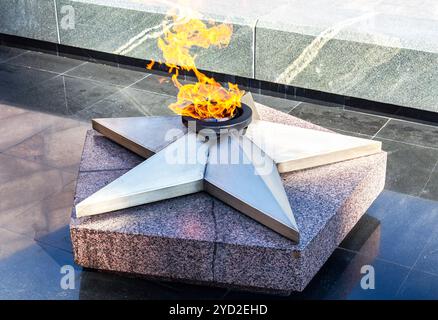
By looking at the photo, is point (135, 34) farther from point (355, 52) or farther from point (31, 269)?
point (31, 269)

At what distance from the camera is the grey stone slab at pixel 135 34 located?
7633 millimetres

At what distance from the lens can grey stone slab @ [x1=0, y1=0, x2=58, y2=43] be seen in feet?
28.1

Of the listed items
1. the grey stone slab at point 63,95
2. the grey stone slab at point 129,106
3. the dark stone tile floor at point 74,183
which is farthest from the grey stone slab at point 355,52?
the grey stone slab at point 63,95

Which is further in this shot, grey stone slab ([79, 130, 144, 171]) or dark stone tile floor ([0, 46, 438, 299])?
grey stone slab ([79, 130, 144, 171])

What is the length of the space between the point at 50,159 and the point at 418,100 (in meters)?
3.27

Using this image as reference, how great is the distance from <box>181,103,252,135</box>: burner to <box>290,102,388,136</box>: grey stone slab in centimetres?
175

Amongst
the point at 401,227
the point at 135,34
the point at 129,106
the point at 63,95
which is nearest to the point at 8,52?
the point at 63,95

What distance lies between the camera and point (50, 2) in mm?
8477

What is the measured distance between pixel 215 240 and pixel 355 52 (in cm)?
316

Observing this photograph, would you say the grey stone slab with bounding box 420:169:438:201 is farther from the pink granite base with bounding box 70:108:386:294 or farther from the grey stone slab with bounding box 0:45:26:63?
the grey stone slab with bounding box 0:45:26:63

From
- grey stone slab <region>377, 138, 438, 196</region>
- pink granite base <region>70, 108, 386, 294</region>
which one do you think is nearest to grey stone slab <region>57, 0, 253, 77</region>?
grey stone slab <region>377, 138, 438, 196</region>

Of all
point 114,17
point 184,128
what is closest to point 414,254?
point 184,128

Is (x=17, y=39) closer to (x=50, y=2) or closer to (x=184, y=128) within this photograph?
(x=50, y=2)
